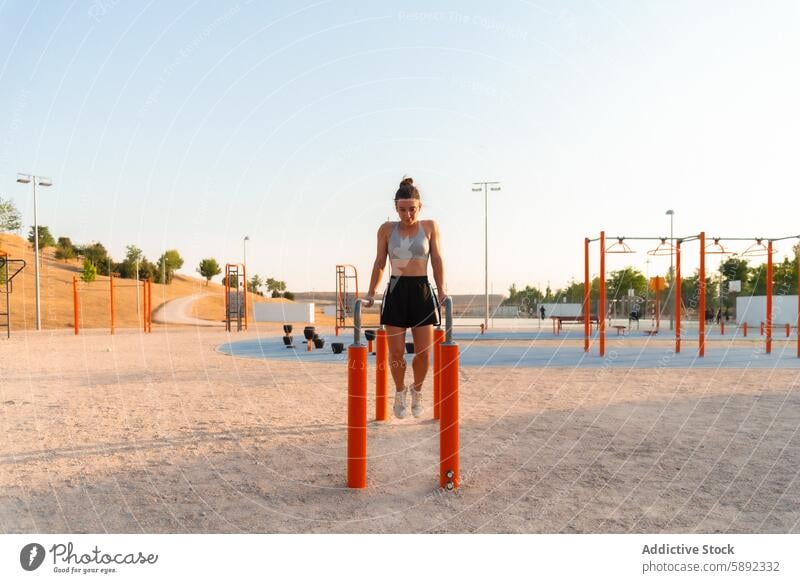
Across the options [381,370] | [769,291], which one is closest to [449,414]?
[381,370]

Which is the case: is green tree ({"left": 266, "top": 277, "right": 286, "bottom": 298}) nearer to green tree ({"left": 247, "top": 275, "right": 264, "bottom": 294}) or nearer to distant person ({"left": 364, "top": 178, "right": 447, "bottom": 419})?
green tree ({"left": 247, "top": 275, "right": 264, "bottom": 294})

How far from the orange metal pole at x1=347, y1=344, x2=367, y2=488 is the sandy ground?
0.38ft

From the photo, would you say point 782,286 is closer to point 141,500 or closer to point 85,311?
point 141,500

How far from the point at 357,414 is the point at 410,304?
4.01ft

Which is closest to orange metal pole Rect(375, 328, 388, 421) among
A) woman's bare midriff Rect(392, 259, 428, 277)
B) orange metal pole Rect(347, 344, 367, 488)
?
woman's bare midriff Rect(392, 259, 428, 277)

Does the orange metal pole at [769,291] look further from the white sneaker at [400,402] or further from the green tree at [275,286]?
the green tree at [275,286]

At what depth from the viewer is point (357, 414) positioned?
3.64 metres

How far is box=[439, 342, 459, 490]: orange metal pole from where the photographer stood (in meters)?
3.57

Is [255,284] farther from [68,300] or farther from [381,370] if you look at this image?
[381,370]

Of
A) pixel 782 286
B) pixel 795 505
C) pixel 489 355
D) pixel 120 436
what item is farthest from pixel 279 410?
pixel 782 286

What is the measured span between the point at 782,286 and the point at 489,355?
32.3 meters

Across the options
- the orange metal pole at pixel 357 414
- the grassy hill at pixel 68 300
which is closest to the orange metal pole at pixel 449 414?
the orange metal pole at pixel 357 414

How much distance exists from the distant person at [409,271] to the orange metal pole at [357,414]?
807mm

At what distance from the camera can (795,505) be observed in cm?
338
